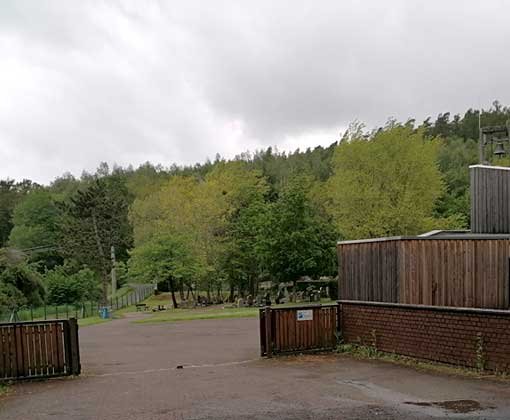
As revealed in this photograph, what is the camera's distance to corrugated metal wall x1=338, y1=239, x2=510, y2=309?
11.8 metres

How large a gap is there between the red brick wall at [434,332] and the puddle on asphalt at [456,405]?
2916mm

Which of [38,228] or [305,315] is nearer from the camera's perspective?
[305,315]

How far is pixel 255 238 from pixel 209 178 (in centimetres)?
1474

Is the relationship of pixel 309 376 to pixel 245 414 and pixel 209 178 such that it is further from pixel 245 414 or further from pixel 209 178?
pixel 209 178

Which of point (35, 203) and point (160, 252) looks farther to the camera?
point (35, 203)

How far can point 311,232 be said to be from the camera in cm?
4200

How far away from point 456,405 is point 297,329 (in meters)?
6.85

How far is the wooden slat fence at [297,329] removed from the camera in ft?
49.7

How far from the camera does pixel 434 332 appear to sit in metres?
13.1

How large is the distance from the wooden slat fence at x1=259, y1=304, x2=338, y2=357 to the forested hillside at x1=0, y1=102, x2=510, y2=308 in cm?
1079

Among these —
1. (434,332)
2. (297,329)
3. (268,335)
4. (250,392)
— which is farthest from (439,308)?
(250,392)

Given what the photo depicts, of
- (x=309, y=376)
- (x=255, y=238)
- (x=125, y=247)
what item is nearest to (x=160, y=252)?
(x=255, y=238)

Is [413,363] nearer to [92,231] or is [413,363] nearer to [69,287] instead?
[69,287]

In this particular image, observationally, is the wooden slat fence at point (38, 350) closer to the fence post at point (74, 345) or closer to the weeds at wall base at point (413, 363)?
the fence post at point (74, 345)
